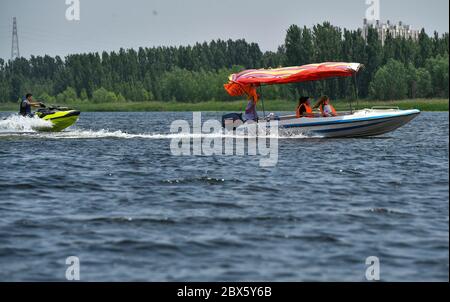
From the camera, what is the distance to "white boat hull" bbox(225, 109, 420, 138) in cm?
3253

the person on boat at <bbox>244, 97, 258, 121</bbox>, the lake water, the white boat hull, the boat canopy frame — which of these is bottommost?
the lake water

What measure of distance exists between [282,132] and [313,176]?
1189cm

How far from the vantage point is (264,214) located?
1516cm

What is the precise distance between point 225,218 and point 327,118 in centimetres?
1835

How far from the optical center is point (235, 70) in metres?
153

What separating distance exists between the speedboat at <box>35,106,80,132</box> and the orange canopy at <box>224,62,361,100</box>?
29.7ft

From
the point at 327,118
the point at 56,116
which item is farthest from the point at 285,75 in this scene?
the point at 56,116

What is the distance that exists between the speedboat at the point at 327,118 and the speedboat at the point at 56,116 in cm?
967

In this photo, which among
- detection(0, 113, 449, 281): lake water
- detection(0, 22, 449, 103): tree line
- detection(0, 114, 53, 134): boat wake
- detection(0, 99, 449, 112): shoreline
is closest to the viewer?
detection(0, 113, 449, 281): lake water

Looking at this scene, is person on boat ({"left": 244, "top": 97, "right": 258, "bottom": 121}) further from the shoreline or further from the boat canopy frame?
the shoreline

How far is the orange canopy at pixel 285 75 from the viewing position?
110 ft

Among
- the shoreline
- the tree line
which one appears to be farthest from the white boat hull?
the shoreline
